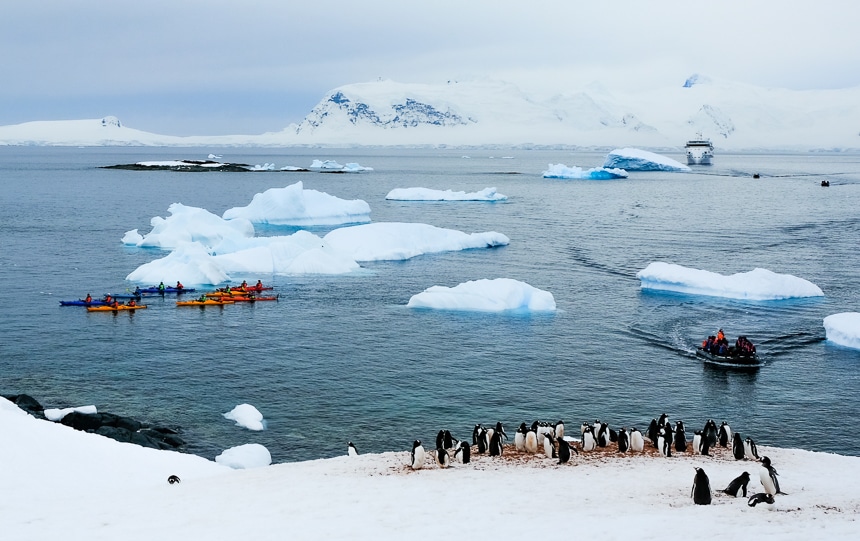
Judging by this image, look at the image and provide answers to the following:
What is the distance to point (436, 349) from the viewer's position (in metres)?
37.2

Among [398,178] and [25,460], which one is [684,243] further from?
[398,178]

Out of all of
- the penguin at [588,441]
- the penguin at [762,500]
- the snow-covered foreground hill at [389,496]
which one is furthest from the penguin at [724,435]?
the penguin at [762,500]

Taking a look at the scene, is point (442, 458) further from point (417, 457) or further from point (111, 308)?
point (111, 308)

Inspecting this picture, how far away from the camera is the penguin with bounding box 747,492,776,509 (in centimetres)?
1625

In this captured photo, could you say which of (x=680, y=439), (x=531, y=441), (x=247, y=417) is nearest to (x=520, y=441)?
(x=531, y=441)

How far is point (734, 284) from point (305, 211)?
44212 millimetres

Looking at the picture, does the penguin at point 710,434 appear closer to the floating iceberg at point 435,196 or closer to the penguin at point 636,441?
the penguin at point 636,441

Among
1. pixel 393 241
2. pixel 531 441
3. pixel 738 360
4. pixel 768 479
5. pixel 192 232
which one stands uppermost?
pixel 393 241

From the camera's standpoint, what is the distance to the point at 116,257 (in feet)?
200

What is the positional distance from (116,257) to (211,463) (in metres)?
41.4

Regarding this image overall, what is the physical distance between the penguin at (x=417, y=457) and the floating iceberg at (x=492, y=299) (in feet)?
76.3

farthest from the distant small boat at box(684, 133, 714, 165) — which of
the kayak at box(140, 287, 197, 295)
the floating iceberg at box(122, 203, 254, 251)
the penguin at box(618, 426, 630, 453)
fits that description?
the penguin at box(618, 426, 630, 453)

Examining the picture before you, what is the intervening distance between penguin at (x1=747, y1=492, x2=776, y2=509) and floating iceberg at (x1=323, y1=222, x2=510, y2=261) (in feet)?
145

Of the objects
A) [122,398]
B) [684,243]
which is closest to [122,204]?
[684,243]
